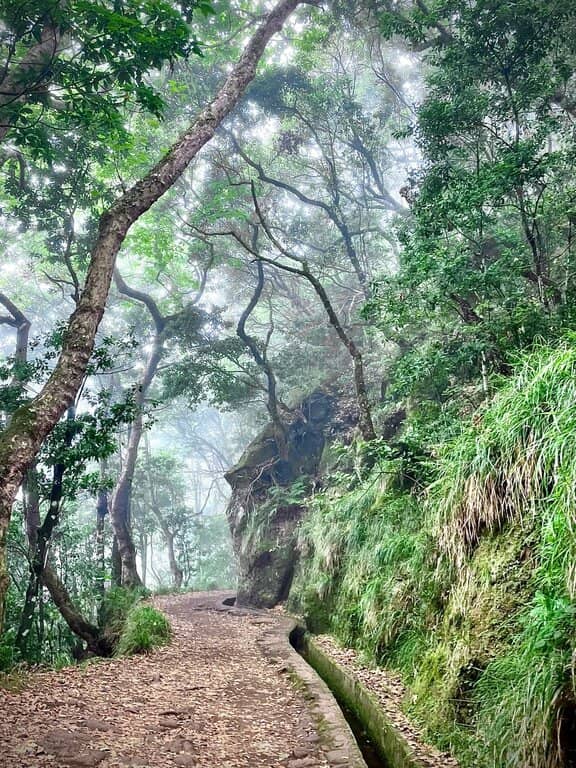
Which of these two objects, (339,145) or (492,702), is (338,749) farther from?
(339,145)

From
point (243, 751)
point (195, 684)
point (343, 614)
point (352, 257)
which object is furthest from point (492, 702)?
point (352, 257)

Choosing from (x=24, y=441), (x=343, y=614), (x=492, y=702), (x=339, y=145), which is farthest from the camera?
(x=339, y=145)

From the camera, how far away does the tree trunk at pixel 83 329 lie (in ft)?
11.5

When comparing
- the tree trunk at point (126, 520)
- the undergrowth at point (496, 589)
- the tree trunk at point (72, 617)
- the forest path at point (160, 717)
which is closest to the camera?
the undergrowth at point (496, 589)

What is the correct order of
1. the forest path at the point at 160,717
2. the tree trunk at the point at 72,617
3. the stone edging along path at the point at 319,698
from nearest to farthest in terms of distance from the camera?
the forest path at the point at 160,717, the stone edging along path at the point at 319,698, the tree trunk at the point at 72,617

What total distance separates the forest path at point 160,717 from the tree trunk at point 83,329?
4.09ft

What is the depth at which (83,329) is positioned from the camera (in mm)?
4527

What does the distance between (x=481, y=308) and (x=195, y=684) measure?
19.2 ft

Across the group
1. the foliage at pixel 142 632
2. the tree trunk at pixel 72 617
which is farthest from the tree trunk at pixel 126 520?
the foliage at pixel 142 632

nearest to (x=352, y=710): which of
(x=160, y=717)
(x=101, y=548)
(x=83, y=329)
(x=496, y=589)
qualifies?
(x=160, y=717)

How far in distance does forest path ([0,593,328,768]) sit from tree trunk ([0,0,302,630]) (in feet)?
4.09

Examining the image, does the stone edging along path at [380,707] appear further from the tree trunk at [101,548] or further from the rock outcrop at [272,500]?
the rock outcrop at [272,500]

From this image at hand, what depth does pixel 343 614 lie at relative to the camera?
7496mm

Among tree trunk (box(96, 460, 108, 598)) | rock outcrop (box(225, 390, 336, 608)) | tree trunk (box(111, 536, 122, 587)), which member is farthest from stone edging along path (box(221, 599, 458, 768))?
rock outcrop (box(225, 390, 336, 608))
